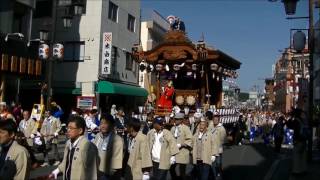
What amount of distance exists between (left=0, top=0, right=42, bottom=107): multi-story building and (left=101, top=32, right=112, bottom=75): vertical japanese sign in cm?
418

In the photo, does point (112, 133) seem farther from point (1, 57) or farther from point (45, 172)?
point (1, 57)

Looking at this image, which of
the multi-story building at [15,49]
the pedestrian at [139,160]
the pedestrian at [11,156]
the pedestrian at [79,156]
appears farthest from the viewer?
the multi-story building at [15,49]

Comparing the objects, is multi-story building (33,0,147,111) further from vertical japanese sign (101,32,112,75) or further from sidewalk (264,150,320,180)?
sidewalk (264,150,320,180)

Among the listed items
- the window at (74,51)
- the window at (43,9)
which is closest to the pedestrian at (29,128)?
the window at (74,51)

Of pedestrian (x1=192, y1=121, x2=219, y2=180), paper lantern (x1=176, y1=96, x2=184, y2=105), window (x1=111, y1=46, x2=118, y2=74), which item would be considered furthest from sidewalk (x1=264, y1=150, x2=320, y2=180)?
window (x1=111, y1=46, x2=118, y2=74)

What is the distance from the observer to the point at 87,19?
29.9 metres

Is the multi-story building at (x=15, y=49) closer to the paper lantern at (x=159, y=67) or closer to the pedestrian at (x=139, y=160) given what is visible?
the paper lantern at (x=159, y=67)

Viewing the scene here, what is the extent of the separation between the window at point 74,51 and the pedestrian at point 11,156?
25.4m

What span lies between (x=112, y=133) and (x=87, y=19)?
24209 millimetres

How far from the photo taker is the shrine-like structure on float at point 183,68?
1850cm

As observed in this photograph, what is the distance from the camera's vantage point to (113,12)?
104 ft

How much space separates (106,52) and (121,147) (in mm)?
22151

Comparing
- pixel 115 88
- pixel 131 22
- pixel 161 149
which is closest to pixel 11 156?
pixel 161 149

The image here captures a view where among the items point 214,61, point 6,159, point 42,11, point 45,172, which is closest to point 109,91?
point 42,11
